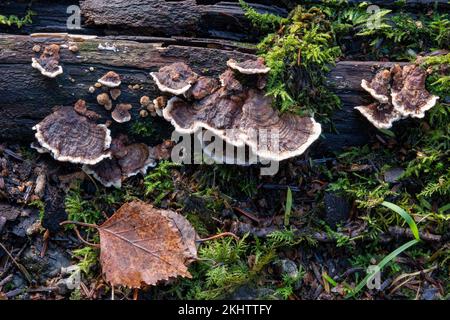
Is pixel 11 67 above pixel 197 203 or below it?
above

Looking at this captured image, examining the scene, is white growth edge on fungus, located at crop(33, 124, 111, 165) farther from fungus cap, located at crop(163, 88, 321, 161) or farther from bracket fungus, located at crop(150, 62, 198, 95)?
bracket fungus, located at crop(150, 62, 198, 95)

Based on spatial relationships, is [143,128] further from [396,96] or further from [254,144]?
[396,96]

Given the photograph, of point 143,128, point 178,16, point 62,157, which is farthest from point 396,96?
point 62,157

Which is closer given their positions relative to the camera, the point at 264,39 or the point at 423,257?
the point at 423,257

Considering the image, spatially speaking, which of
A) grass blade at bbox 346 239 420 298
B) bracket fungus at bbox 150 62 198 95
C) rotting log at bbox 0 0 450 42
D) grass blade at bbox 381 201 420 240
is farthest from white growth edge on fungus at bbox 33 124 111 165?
grass blade at bbox 381 201 420 240

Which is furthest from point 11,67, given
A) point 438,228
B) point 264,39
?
point 438,228
